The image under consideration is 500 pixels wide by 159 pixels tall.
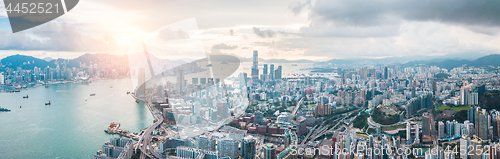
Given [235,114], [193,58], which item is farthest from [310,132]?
[193,58]

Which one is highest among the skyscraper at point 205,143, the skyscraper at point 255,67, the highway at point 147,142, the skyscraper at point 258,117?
the skyscraper at point 255,67

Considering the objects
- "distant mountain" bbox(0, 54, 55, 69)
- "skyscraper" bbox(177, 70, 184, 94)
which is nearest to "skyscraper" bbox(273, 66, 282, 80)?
"skyscraper" bbox(177, 70, 184, 94)

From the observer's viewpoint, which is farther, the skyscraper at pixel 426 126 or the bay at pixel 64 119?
the skyscraper at pixel 426 126

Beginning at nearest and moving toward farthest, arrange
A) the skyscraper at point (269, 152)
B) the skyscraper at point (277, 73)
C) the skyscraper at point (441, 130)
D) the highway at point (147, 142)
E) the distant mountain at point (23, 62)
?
the skyscraper at point (269, 152) → the highway at point (147, 142) → the skyscraper at point (441, 130) → the distant mountain at point (23, 62) → the skyscraper at point (277, 73)

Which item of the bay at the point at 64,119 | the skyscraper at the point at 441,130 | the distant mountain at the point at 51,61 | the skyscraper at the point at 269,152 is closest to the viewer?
the skyscraper at the point at 269,152

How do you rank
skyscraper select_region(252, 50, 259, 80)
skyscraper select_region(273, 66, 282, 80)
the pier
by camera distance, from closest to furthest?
the pier < skyscraper select_region(252, 50, 259, 80) < skyscraper select_region(273, 66, 282, 80)

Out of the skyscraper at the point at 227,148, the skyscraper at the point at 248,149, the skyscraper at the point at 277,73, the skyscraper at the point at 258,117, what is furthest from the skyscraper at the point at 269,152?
the skyscraper at the point at 277,73

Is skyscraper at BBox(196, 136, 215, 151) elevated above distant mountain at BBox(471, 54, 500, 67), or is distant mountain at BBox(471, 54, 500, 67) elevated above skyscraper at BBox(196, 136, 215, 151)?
distant mountain at BBox(471, 54, 500, 67)

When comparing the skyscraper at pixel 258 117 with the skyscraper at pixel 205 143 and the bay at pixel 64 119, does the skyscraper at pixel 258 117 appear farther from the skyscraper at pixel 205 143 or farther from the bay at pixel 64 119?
the bay at pixel 64 119

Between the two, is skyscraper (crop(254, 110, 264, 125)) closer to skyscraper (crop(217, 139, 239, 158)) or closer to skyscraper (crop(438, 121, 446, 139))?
skyscraper (crop(217, 139, 239, 158))

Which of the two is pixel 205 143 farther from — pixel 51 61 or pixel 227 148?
pixel 51 61

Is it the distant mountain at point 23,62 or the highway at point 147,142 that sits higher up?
the distant mountain at point 23,62

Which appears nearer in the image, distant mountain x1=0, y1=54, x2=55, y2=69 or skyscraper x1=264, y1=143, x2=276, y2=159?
skyscraper x1=264, y1=143, x2=276, y2=159
